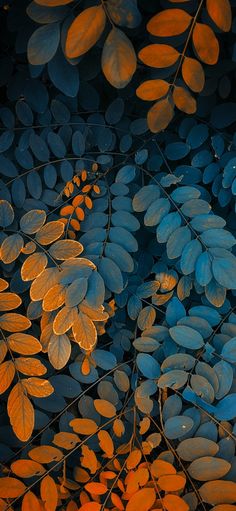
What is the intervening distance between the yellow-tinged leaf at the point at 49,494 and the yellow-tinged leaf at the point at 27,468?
2 centimetres

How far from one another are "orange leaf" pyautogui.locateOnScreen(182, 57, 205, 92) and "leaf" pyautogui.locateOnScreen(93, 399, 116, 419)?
64 centimetres

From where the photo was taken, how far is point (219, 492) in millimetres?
1007

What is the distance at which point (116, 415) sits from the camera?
1.12 meters

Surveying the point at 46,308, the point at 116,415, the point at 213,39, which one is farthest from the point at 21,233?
the point at 213,39

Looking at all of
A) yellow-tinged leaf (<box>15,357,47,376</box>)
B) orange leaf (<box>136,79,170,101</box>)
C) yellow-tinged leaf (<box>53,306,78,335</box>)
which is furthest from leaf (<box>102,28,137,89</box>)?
yellow-tinged leaf (<box>15,357,47,376</box>)

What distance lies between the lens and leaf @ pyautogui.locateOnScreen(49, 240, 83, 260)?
3.52ft

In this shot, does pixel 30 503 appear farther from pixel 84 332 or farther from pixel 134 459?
pixel 84 332

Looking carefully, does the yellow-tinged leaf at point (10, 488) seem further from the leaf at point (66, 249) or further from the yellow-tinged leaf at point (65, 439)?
the leaf at point (66, 249)

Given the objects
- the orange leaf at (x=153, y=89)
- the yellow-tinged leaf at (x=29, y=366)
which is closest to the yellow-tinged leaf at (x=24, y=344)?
the yellow-tinged leaf at (x=29, y=366)

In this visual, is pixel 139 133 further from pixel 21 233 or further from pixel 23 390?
pixel 23 390

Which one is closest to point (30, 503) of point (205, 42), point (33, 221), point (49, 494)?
point (49, 494)

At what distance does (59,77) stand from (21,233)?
0.32m

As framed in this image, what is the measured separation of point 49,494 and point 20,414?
18 centimetres

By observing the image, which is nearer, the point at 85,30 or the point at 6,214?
the point at 85,30
